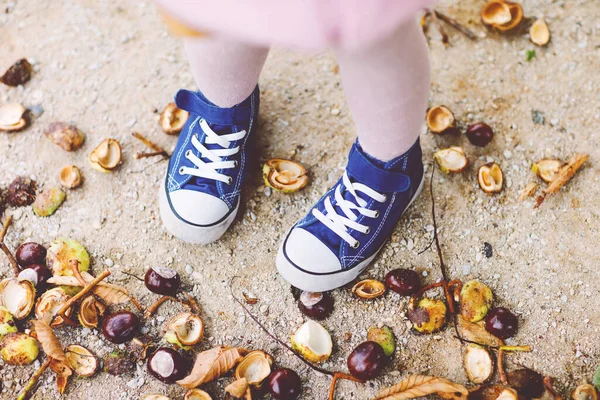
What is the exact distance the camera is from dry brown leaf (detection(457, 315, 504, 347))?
3.93ft

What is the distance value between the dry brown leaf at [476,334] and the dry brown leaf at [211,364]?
19.8 inches

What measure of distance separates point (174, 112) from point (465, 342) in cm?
94

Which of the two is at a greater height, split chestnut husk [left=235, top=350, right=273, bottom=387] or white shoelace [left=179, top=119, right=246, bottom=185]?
white shoelace [left=179, top=119, right=246, bottom=185]

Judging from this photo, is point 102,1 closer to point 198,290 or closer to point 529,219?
point 198,290

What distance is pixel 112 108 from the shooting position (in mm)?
1517

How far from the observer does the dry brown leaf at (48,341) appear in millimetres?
1165

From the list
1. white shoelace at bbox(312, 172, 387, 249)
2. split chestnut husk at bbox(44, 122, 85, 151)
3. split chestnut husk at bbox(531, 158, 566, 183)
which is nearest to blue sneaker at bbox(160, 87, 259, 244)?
white shoelace at bbox(312, 172, 387, 249)

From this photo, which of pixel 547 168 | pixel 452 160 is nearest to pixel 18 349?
pixel 452 160

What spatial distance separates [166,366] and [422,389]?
546mm

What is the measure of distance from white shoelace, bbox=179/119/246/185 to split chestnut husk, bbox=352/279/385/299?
0.39 meters

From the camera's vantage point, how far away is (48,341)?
117 centimetres

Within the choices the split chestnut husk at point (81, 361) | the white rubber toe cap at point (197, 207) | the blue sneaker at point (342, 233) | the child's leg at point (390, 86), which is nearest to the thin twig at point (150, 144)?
the white rubber toe cap at point (197, 207)

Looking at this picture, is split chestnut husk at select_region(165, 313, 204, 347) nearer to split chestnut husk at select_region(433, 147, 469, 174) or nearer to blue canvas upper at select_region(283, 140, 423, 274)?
blue canvas upper at select_region(283, 140, 423, 274)

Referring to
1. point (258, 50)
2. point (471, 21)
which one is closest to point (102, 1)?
point (258, 50)
